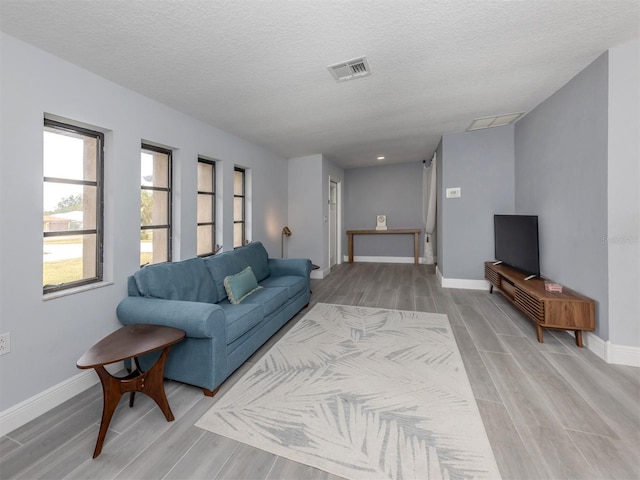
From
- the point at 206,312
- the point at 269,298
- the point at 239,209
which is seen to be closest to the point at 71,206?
the point at 206,312

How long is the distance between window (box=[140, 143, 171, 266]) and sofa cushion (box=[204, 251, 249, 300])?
0.51 metres

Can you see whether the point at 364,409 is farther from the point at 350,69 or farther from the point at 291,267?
the point at 350,69

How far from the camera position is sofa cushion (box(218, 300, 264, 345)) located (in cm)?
208

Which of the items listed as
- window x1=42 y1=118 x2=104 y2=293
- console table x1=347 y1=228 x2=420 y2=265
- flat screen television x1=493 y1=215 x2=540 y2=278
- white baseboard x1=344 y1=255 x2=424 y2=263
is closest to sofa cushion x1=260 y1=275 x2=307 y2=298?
window x1=42 y1=118 x2=104 y2=293

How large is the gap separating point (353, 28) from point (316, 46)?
0.30 metres

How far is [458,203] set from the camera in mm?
4430

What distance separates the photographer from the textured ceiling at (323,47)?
1623 millimetres

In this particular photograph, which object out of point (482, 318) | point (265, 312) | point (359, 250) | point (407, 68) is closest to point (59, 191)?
point (265, 312)

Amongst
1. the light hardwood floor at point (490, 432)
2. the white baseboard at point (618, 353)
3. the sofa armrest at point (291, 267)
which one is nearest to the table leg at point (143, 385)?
the light hardwood floor at point (490, 432)

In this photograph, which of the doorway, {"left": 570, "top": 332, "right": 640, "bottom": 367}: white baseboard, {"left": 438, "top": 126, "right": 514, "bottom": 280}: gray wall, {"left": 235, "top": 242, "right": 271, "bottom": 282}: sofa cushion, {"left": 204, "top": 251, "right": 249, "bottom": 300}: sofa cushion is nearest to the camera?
{"left": 570, "top": 332, "right": 640, "bottom": 367}: white baseboard

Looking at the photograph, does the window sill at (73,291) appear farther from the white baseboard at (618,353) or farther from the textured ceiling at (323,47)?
the white baseboard at (618,353)

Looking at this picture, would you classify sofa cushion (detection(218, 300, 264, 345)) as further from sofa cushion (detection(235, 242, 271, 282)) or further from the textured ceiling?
the textured ceiling

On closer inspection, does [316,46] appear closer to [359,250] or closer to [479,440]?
[479,440]

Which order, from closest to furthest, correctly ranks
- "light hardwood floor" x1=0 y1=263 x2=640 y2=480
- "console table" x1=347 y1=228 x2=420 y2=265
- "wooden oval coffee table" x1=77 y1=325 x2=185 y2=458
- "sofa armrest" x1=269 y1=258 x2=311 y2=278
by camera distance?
1. "light hardwood floor" x1=0 y1=263 x2=640 y2=480
2. "wooden oval coffee table" x1=77 y1=325 x2=185 y2=458
3. "sofa armrest" x1=269 y1=258 x2=311 y2=278
4. "console table" x1=347 y1=228 x2=420 y2=265
